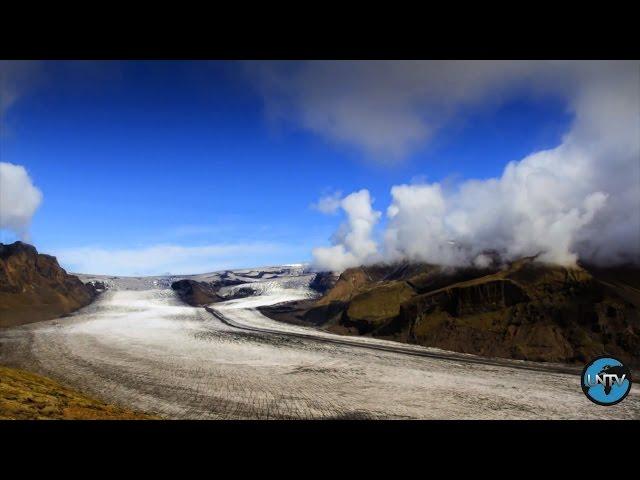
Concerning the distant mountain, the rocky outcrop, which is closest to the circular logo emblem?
the distant mountain

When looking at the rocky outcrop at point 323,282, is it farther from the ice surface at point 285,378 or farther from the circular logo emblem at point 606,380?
the circular logo emblem at point 606,380

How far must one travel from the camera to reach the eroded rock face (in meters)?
40.9

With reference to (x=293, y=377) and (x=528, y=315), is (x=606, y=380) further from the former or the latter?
(x=528, y=315)

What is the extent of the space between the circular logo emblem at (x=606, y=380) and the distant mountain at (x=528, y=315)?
1762 centimetres

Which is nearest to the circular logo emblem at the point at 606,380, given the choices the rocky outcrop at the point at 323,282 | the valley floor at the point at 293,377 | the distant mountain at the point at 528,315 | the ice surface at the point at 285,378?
the valley floor at the point at 293,377

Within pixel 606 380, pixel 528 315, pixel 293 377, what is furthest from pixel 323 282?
pixel 606 380

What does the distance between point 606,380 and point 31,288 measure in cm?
5690

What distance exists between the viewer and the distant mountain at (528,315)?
20.0m

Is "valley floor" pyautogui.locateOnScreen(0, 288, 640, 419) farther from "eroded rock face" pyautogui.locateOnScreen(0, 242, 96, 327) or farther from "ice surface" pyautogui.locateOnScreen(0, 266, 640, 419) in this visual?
"eroded rock face" pyautogui.locateOnScreen(0, 242, 96, 327)

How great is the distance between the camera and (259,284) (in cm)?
7912

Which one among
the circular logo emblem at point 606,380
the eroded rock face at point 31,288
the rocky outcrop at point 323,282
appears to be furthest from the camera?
the rocky outcrop at point 323,282
